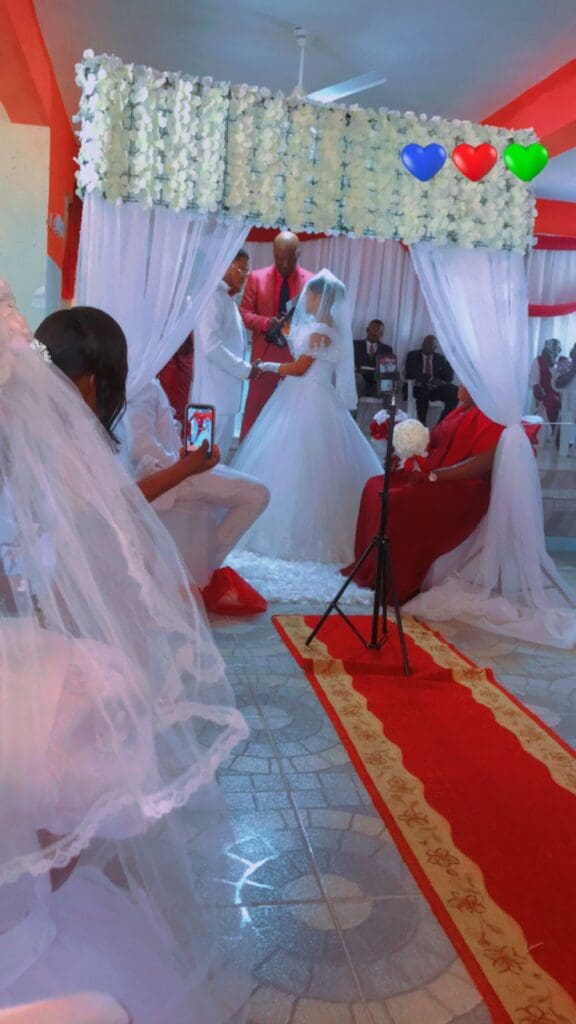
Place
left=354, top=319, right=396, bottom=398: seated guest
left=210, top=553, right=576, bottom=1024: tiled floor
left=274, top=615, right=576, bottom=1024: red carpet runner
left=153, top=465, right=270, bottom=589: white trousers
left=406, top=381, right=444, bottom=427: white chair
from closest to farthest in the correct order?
left=210, top=553, right=576, bottom=1024: tiled floor → left=274, top=615, right=576, bottom=1024: red carpet runner → left=153, top=465, right=270, bottom=589: white trousers → left=354, top=319, right=396, bottom=398: seated guest → left=406, top=381, right=444, bottom=427: white chair

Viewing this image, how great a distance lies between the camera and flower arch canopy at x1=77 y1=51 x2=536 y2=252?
3.65m

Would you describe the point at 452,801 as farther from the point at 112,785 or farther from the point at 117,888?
the point at 112,785

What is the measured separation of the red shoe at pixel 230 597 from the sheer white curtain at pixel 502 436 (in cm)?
78

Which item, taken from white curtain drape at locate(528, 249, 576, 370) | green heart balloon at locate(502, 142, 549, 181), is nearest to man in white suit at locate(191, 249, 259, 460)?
green heart balloon at locate(502, 142, 549, 181)

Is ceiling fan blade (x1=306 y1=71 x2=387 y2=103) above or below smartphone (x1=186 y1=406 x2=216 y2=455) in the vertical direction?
above

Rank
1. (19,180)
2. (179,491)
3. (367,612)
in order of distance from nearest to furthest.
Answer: (179,491)
(367,612)
(19,180)

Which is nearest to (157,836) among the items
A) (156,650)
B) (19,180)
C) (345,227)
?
(156,650)

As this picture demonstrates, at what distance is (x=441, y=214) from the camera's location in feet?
13.4

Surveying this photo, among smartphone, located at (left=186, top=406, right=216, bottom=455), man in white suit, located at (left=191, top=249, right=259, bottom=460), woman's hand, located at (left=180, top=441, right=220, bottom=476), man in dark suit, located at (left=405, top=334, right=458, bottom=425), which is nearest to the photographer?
woman's hand, located at (left=180, top=441, right=220, bottom=476)

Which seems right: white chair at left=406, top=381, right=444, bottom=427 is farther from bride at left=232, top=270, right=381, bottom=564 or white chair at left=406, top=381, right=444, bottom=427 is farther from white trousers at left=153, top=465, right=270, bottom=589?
white trousers at left=153, top=465, right=270, bottom=589

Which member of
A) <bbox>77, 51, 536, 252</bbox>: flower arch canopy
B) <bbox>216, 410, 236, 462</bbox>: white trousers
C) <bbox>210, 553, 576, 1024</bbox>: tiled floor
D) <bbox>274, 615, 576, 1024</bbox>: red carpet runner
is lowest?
<bbox>210, 553, 576, 1024</bbox>: tiled floor

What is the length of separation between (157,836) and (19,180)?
500cm

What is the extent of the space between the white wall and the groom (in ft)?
4.64

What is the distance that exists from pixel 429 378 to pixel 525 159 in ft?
18.8
